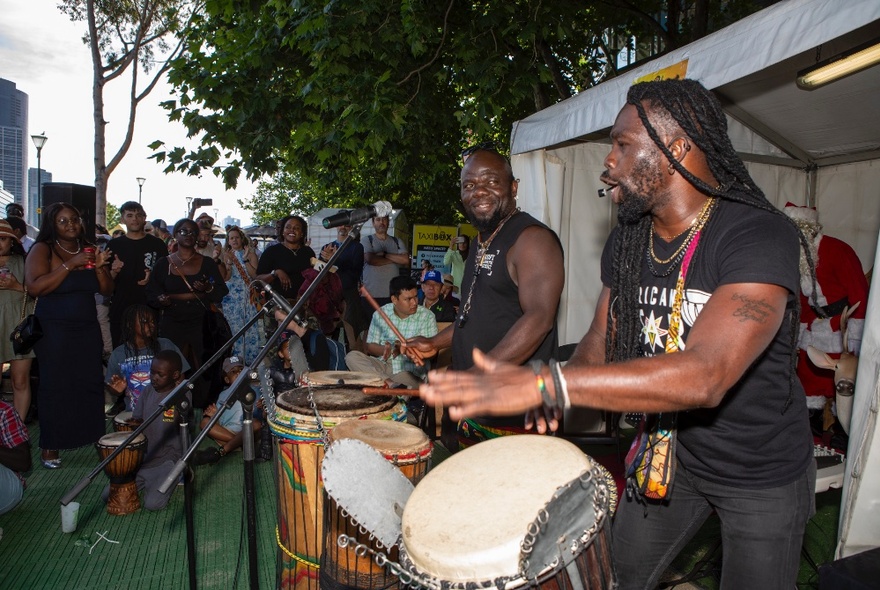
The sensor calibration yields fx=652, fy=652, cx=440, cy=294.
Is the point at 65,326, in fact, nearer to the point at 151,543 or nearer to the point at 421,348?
the point at 151,543

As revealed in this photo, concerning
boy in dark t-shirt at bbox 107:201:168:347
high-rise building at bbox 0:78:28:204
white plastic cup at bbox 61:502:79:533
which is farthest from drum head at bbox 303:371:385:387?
high-rise building at bbox 0:78:28:204

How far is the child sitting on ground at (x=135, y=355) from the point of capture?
595cm

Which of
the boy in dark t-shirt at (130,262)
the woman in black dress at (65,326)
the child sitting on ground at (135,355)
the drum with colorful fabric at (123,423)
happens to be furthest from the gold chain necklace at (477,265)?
the boy in dark t-shirt at (130,262)

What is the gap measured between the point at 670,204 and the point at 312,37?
7.02m

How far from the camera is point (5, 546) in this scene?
166 inches

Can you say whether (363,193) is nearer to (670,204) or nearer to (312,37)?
(312,37)

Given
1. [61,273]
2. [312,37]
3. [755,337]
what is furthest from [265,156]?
[755,337]

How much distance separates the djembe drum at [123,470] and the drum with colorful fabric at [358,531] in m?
2.50

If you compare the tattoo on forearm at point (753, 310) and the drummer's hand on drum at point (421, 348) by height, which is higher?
the tattoo on forearm at point (753, 310)

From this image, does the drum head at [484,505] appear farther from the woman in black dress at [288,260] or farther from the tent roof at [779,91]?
the woman in black dress at [288,260]

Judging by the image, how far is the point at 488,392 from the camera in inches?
56.4

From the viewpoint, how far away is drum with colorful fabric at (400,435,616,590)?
5.06 ft

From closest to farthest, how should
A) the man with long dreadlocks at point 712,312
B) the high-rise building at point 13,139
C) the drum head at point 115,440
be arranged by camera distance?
the man with long dreadlocks at point 712,312 < the drum head at point 115,440 < the high-rise building at point 13,139

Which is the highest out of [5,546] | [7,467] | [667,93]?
[667,93]
